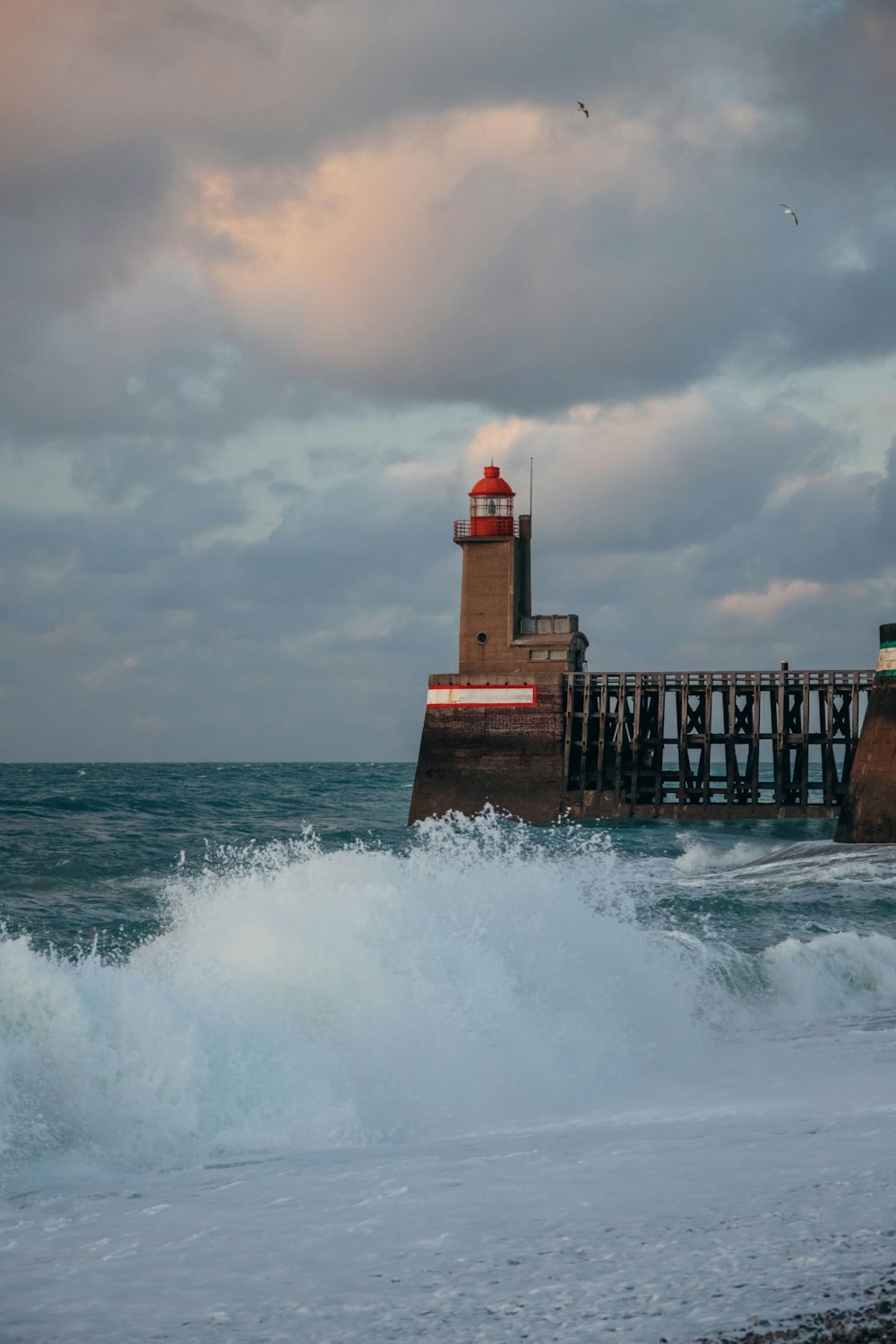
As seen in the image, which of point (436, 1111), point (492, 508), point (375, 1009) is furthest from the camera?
point (492, 508)

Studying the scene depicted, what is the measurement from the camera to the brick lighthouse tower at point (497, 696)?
32.2m

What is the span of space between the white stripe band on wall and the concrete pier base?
9.40 m

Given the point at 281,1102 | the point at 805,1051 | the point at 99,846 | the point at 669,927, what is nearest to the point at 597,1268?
the point at 281,1102

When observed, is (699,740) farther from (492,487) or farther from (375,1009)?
(375,1009)

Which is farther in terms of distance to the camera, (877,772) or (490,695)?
(490,695)

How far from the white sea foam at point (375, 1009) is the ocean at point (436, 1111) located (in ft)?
0.09

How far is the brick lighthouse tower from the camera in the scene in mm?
32188

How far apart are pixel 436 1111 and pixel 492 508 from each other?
2804 cm

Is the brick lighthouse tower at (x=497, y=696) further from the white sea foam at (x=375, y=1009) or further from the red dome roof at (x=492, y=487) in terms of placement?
the white sea foam at (x=375, y=1009)

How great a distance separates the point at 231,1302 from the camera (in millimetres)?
4379

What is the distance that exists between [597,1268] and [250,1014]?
4518mm

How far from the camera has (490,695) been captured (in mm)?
32781

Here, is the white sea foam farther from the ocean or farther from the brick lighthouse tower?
the brick lighthouse tower

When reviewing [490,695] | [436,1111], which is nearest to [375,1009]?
[436,1111]
